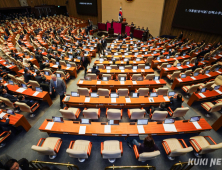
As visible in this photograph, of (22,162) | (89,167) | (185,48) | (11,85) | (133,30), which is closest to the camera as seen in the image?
(22,162)

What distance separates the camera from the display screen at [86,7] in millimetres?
22594

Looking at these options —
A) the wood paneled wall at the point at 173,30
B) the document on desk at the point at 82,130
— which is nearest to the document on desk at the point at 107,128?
the document on desk at the point at 82,130

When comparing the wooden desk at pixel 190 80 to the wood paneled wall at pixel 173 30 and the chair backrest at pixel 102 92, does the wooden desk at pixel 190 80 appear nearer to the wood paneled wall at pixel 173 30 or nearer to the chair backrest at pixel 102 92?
the chair backrest at pixel 102 92

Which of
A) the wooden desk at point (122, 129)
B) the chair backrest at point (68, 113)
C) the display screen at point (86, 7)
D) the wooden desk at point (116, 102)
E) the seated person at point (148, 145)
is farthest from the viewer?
the display screen at point (86, 7)

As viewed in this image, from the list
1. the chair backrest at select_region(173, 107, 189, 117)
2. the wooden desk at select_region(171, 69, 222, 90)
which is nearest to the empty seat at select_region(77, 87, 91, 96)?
the chair backrest at select_region(173, 107, 189, 117)

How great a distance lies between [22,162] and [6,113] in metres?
2.60

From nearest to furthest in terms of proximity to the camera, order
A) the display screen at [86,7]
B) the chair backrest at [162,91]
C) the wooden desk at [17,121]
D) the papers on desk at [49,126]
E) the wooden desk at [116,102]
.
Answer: the papers on desk at [49,126]
the wooden desk at [17,121]
the wooden desk at [116,102]
the chair backrest at [162,91]
the display screen at [86,7]

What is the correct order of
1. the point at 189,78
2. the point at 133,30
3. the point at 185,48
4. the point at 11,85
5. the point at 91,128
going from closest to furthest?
the point at 91,128 → the point at 11,85 → the point at 189,78 → the point at 185,48 → the point at 133,30

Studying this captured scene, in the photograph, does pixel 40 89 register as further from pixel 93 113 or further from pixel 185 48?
pixel 185 48

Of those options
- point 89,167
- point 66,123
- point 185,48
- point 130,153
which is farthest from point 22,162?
point 185,48

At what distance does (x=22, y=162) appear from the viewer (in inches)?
123

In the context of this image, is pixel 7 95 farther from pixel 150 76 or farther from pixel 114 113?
pixel 150 76

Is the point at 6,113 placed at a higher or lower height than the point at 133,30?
lower

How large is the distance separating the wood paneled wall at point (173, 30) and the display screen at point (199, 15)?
82cm
